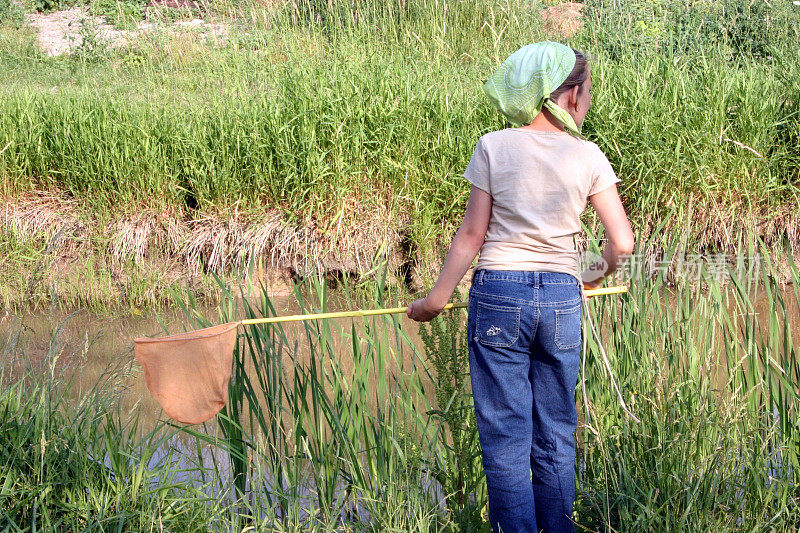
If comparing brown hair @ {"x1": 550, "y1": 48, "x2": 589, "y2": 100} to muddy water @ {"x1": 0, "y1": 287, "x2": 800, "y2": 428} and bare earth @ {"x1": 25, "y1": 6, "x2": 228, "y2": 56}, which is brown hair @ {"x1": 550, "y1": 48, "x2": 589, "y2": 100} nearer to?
muddy water @ {"x1": 0, "y1": 287, "x2": 800, "y2": 428}

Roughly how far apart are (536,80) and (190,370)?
1107 mm

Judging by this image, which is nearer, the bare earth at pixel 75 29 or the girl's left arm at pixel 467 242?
the girl's left arm at pixel 467 242

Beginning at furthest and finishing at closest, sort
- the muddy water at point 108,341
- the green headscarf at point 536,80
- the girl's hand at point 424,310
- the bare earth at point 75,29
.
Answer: the bare earth at point 75,29 < the muddy water at point 108,341 < the girl's hand at point 424,310 < the green headscarf at point 536,80

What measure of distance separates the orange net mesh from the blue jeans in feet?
2.14

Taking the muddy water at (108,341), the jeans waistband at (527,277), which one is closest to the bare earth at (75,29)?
the muddy water at (108,341)

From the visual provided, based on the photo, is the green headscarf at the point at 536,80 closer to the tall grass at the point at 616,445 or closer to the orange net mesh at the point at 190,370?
the tall grass at the point at 616,445

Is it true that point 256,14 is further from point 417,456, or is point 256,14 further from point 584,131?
point 417,456

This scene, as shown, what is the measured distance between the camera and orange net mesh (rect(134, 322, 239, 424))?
2.06 m

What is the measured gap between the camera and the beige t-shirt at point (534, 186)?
6.01ft

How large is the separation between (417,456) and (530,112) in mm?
987

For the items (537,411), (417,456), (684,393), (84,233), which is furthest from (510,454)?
(84,233)

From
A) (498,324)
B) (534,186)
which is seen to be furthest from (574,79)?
(498,324)

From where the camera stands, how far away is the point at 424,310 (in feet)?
6.49

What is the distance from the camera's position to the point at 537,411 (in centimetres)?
196
